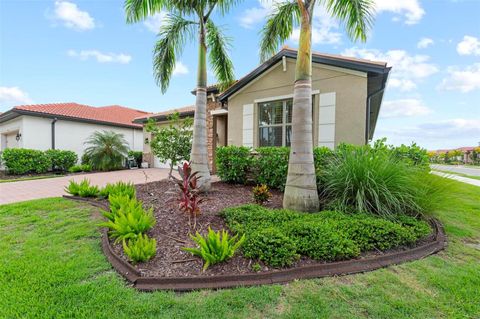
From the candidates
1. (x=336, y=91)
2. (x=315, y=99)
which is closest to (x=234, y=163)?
(x=315, y=99)

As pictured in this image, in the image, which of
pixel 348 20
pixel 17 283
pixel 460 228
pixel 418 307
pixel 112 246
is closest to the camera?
pixel 418 307

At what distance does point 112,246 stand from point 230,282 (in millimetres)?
2012

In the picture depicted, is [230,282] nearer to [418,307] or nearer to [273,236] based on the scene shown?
[273,236]

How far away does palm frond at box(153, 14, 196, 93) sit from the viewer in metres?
6.79

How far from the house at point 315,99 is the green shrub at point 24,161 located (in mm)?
11249

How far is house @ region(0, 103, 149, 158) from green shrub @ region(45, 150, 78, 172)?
1.54 m

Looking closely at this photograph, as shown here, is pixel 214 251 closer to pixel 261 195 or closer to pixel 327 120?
pixel 261 195

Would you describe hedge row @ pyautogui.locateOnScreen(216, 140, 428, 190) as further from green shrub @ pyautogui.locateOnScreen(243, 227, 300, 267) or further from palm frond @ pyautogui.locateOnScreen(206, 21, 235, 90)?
palm frond @ pyautogui.locateOnScreen(206, 21, 235, 90)

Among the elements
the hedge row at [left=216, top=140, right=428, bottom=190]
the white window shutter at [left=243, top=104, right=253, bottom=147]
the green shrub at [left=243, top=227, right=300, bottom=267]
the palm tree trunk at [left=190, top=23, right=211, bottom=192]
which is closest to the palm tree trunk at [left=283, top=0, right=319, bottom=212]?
the hedge row at [left=216, top=140, right=428, bottom=190]

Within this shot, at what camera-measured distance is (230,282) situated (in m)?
2.51

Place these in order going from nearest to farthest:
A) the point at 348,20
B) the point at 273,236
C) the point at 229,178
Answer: the point at 273,236, the point at 348,20, the point at 229,178

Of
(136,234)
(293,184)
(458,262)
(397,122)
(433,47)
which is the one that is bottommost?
(458,262)

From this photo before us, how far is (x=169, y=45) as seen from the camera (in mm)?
6926

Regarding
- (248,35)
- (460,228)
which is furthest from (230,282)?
(248,35)
